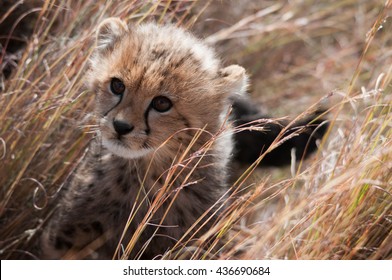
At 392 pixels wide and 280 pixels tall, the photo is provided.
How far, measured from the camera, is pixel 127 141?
6.89 ft

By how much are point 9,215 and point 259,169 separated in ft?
4.05

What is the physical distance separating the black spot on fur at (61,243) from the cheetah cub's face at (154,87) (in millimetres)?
499

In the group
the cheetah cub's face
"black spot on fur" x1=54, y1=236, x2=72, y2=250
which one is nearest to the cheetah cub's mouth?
the cheetah cub's face

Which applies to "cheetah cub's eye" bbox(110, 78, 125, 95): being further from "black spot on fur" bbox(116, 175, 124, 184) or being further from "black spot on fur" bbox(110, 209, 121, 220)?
"black spot on fur" bbox(110, 209, 121, 220)

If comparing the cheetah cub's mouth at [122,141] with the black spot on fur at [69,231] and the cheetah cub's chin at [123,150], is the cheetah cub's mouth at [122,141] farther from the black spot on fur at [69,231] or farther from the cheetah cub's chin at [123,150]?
the black spot on fur at [69,231]

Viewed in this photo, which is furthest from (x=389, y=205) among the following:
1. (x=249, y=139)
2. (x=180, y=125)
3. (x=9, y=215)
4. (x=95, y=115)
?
(x=9, y=215)

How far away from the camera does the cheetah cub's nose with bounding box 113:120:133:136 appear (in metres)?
2.07

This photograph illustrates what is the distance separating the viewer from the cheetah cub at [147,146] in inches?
84.4

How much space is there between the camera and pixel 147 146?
2143mm

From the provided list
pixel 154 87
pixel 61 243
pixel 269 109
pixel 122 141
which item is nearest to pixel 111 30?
pixel 154 87

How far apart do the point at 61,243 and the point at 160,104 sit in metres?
0.69

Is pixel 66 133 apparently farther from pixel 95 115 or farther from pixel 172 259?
pixel 172 259

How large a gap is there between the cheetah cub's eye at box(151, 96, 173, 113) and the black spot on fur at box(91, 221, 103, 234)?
539 millimetres

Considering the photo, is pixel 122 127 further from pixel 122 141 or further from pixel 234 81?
pixel 234 81
